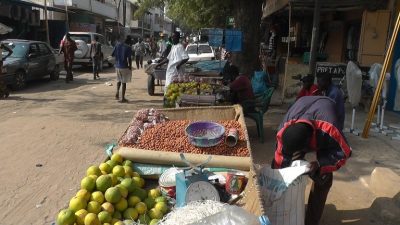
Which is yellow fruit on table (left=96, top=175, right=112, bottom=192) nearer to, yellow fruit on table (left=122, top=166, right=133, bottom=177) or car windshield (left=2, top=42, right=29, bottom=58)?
yellow fruit on table (left=122, top=166, right=133, bottom=177)

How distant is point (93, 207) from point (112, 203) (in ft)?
0.52

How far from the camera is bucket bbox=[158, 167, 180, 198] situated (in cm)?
344

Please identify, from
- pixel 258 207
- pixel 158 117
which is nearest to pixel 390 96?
pixel 158 117

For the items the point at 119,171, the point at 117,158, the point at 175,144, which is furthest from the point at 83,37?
the point at 119,171

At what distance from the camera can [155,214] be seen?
3.12 m

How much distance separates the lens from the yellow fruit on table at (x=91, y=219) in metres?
2.84

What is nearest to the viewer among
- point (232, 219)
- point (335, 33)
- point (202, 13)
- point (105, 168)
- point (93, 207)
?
point (232, 219)

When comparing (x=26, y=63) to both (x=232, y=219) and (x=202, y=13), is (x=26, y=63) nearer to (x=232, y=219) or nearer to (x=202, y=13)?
(x=232, y=219)

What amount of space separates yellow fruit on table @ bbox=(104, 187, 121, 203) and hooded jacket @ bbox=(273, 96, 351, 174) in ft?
4.58

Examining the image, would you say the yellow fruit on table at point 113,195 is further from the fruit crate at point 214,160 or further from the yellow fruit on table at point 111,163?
the fruit crate at point 214,160

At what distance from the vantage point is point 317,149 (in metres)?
3.34

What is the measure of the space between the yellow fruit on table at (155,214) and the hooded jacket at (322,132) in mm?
1116

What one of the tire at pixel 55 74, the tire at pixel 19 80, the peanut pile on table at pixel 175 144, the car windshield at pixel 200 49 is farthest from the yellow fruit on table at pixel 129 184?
the car windshield at pixel 200 49

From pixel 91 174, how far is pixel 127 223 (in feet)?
2.60
